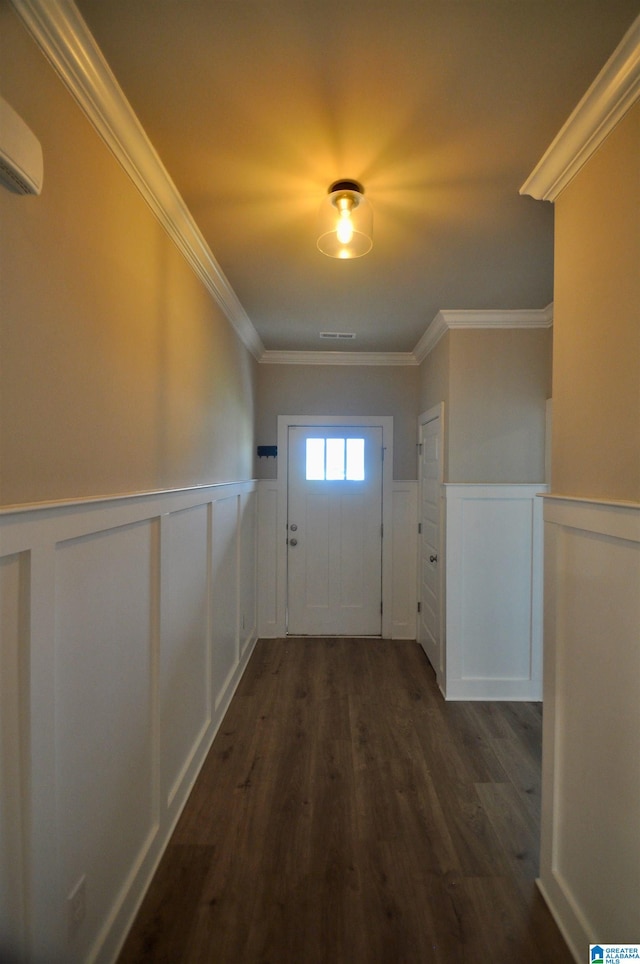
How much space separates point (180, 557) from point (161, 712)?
577mm

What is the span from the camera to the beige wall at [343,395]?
3.81m

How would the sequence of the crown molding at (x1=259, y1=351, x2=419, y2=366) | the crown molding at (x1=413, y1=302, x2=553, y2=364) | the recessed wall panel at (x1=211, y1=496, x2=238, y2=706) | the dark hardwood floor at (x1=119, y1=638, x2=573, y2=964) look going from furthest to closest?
the crown molding at (x1=259, y1=351, x2=419, y2=366) → the crown molding at (x1=413, y1=302, x2=553, y2=364) → the recessed wall panel at (x1=211, y1=496, x2=238, y2=706) → the dark hardwood floor at (x1=119, y1=638, x2=573, y2=964)

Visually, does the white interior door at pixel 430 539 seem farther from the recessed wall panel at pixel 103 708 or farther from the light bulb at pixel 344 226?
the recessed wall panel at pixel 103 708

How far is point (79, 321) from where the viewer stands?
1.08 metres

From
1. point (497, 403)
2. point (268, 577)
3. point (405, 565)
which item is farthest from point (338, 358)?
point (268, 577)

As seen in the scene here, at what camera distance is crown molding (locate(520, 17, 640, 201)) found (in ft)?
3.37

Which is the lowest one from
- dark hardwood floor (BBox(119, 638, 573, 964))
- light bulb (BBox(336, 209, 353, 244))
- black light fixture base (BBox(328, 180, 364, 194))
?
dark hardwood floor (BBox(119, 638, 573, 964))

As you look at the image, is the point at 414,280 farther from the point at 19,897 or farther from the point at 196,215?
the point at 19,897

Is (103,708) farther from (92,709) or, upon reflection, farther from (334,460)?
(334,460)

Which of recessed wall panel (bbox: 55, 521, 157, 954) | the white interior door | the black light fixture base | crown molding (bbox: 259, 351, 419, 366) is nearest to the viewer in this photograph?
recessed wall panel (bbox: 55, 521, 157, 954)

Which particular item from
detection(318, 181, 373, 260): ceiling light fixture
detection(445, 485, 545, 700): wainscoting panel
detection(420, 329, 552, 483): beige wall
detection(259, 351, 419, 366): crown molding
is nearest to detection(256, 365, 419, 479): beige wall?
detection(259, 351, 419, 366): crown molding

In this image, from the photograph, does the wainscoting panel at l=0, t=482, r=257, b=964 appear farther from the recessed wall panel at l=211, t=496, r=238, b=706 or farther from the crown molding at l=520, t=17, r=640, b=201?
the crown molding at l=520, t=17, r=640, b=201

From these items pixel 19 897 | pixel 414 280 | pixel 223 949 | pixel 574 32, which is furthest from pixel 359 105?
pixel 223 949

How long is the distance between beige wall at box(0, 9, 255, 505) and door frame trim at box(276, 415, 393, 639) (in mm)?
1951
